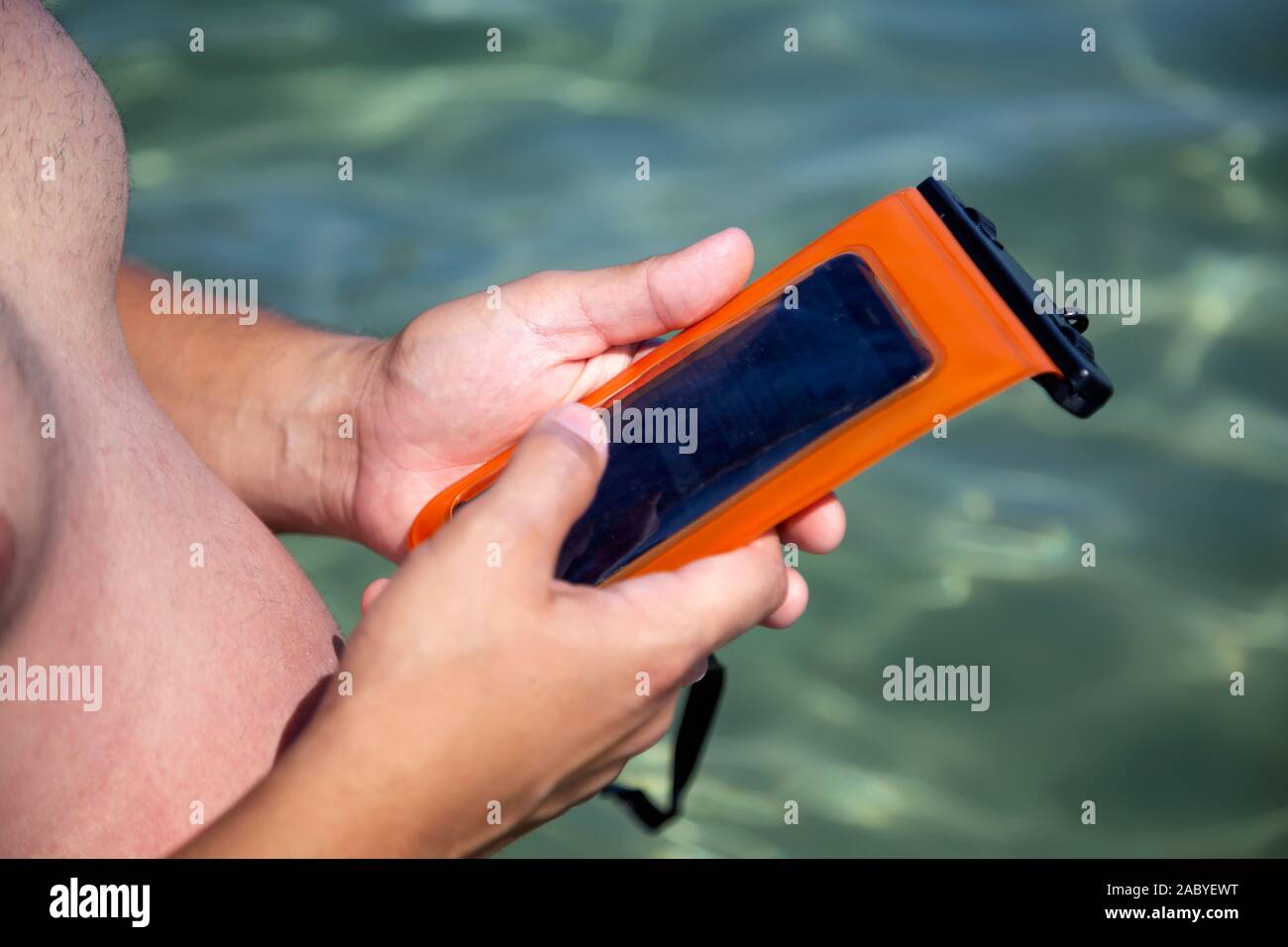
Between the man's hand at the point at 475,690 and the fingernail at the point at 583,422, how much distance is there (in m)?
0.03

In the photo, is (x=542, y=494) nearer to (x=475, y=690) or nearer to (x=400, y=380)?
(x=475, y=690)

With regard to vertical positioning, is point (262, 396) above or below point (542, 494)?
above

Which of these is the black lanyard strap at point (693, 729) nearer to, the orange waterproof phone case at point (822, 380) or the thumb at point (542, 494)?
the orange waterproof phone case at point (822, 380)

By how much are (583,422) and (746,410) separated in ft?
0.58

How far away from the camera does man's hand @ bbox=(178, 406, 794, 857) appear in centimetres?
85

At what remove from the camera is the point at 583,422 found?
101cm

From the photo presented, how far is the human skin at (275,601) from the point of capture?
876mm

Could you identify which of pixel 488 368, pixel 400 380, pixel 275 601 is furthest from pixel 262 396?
pixel 275 601

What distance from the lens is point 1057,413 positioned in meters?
1.92

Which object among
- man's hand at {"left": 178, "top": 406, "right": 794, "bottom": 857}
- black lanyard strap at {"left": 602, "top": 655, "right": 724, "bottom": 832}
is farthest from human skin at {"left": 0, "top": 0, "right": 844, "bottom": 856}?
black lanyard strap at {"left": 602, "top": 655, "right": 724, "bottom": 832}

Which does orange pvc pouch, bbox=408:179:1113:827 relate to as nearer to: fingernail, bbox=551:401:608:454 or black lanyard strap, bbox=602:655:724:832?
fingernail, bbox=551:401:608:454

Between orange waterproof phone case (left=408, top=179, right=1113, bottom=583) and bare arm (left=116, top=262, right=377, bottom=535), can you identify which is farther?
bare arm (left=116, top=262, right=377, bottom=535)

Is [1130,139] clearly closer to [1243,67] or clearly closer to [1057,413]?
[1243,67]

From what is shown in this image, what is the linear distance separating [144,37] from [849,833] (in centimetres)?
240
